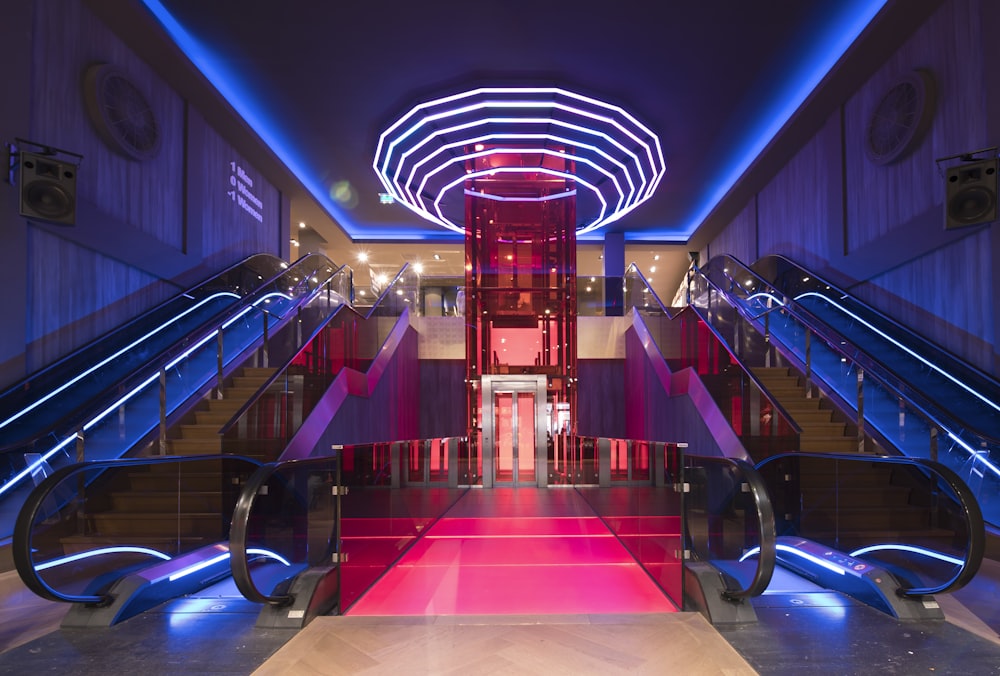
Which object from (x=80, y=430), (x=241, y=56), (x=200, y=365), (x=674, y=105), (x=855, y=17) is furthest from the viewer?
(x=674, y=105)

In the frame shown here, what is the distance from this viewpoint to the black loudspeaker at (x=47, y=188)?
625 cm

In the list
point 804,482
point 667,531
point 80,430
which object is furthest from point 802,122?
point 80,430

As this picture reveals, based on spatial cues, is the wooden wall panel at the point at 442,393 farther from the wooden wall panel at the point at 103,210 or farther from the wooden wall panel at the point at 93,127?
the wooden wall panel at the point at 93,127

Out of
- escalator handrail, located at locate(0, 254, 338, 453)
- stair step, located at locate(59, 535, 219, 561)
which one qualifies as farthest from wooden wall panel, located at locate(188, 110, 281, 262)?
stair step, located at locate(59, 535, 219, 561)

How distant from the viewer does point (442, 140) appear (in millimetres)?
11047

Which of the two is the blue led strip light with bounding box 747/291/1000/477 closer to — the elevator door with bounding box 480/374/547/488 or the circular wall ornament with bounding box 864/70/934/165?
the circular wall ornament with bounding box 864/70/934/165

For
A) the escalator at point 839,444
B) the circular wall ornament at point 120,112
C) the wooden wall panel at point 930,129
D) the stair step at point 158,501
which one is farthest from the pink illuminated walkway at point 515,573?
the circular wall ornament at point 120,112

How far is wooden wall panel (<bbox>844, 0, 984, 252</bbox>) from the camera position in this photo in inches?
284

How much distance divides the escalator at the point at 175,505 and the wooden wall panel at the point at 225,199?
3.35 metres

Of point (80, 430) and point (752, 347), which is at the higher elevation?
point (752, 347)

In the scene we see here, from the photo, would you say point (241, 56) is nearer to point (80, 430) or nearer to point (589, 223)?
point (80, 430)

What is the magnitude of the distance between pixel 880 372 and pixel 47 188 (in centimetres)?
902

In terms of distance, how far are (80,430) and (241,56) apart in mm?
5974

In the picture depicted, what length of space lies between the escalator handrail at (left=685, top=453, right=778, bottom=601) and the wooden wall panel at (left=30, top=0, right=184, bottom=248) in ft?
26.5
